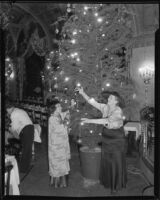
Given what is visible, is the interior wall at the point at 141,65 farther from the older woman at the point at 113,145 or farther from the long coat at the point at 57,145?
the long coat at the point at 57,145

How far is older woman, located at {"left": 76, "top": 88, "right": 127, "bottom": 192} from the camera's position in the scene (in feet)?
12.0

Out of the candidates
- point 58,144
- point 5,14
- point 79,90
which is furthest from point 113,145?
point 5,14

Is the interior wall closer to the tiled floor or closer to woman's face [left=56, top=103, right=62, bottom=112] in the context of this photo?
the tiled floor

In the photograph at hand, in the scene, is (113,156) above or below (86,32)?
below

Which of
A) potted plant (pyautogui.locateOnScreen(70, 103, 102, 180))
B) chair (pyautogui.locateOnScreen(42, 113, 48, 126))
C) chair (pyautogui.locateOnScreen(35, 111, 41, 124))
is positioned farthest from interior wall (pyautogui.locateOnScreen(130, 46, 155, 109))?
chair (pyautogui.locateOnScreen(35, 111, 41, 124))

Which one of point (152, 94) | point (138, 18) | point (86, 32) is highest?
point (138, 18)

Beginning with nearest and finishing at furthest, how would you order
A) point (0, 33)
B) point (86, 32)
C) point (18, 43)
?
point (0, 33)
point (86, 32)
point (18, 43)

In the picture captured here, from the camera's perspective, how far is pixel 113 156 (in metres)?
3.65

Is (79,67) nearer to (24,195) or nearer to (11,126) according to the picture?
(11,126)

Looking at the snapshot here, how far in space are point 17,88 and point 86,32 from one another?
1.44 metres

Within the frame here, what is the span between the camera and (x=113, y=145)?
12.0 feet

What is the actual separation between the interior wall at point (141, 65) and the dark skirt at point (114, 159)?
64 cm

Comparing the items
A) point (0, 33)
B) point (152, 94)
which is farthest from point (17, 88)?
point (152, 94)

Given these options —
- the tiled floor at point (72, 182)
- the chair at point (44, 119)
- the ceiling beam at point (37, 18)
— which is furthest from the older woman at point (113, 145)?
the ceiling beam at point (37, 18)
